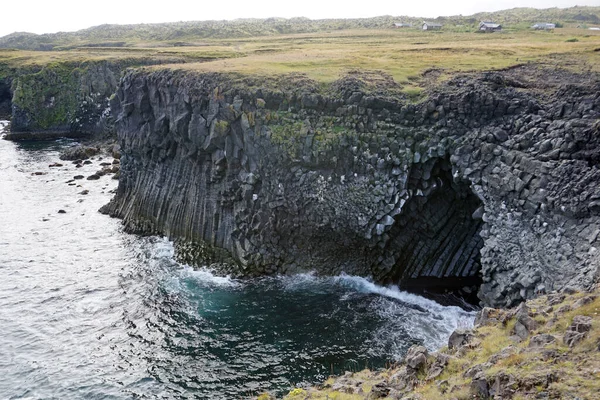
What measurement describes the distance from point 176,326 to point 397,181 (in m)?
19.4

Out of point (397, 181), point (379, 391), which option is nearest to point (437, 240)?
point (397, 181)

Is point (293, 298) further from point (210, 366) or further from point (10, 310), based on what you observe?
point (10, 310)

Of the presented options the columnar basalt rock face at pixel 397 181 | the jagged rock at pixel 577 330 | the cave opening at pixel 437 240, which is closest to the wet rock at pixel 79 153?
the columnar basalt rock face at pixel 397 181

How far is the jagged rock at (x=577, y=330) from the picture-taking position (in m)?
17.5

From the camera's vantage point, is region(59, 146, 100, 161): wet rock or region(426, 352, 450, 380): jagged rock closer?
region(426, 352, 450, 380): jagged rock

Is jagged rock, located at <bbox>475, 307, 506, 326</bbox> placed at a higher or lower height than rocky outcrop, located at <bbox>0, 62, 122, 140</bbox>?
lower

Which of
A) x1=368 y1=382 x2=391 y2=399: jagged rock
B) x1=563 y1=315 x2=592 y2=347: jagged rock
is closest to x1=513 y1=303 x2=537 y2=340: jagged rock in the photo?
x1=563 y1=315 x2=592 y2=347: jagged rock

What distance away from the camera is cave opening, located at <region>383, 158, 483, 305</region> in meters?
38.6

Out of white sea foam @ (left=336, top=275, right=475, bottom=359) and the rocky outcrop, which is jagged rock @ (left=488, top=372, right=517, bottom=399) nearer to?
white sea foam @ (left=336, top=275, right=475, bottom=359)

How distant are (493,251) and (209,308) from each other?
2074cm

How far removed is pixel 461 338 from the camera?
22.7 meters

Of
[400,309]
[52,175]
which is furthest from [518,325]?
[52,175]

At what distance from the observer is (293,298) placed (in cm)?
3919

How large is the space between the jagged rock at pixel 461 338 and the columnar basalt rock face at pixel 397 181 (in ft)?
24.1
